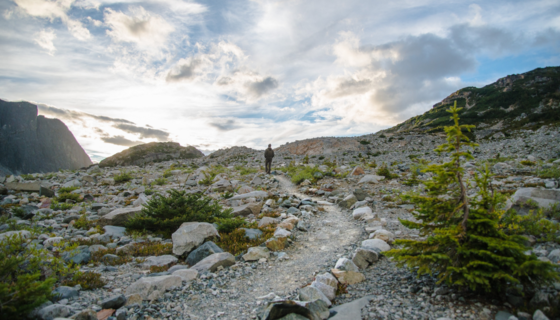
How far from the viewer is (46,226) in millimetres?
8117

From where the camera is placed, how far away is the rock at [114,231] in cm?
741

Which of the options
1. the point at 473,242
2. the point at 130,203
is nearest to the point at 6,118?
the point at 130,203

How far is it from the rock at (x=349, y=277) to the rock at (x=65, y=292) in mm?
4671

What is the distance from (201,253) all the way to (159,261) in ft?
3.30

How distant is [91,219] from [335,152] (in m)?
32.4

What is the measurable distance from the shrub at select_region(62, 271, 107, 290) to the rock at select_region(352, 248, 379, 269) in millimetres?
5093

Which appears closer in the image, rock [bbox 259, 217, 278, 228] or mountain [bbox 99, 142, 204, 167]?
rock [bbox 259, 217, 278, 228]

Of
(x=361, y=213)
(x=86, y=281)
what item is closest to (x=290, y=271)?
(x=86, y=281)

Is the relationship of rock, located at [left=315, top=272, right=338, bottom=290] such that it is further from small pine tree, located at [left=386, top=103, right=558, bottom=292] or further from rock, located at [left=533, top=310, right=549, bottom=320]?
rock, located at [left=533, top=310, right=549, bottom=320]

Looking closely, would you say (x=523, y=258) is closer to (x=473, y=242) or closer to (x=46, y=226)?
(x=473, y=242)

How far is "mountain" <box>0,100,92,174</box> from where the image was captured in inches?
2089

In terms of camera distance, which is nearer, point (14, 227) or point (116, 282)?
point (116, 282)

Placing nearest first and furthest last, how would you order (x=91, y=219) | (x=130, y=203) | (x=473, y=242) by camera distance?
(x=473, y=242)
(x=91, y=219)
(x=130, y=203)

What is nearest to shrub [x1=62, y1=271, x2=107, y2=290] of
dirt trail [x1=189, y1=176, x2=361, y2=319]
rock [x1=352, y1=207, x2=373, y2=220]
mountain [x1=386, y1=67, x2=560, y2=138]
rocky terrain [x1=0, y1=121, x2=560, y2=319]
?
rocky terrain [x1=0, y1=121, x2=560, y2=319]
